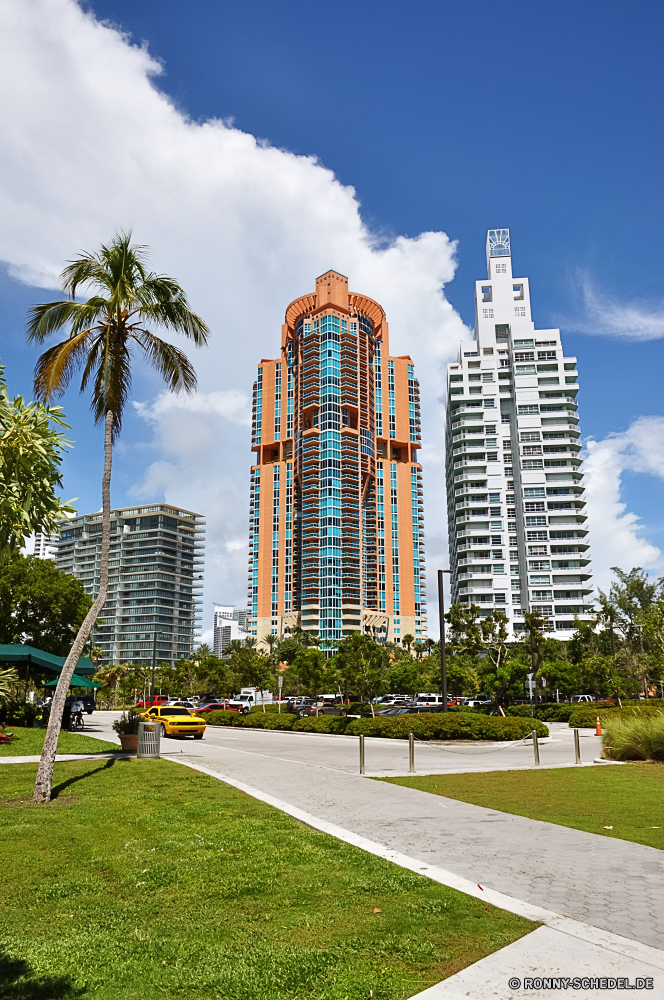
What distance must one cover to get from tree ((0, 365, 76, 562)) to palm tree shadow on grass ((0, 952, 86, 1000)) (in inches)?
142

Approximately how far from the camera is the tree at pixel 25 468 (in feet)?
20.4

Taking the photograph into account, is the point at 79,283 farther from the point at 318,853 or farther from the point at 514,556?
the point at 514,556

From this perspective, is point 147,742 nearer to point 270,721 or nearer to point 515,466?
point 270,721

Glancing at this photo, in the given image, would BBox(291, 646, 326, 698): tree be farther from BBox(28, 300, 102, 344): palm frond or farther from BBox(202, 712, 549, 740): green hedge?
BBox(28, 300, 102, 344): palm frond

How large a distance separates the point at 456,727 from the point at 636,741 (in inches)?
356

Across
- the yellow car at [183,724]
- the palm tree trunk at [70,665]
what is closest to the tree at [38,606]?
the yellow car at [183,724]

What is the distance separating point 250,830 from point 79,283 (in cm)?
1267

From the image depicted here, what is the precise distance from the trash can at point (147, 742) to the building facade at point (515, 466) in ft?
333

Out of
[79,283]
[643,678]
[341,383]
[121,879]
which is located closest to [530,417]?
[341,383]

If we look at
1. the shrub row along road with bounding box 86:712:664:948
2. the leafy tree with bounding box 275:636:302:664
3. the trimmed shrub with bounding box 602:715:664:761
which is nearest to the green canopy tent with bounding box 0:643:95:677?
the shrub row along road with bounding box 86:712:664:948

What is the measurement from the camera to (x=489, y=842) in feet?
28.0

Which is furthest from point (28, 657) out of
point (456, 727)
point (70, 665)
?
point (456, 727)

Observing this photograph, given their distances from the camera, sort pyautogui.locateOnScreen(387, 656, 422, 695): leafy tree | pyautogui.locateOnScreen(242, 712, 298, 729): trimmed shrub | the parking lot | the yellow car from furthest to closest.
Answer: pyautogui.locateOnScreen(387, 656, 422, 695): leafy tree → pyautogui.locateOnScreen(242, 712, 298, 729): trimmed shrub → the yellow car → the parking lot

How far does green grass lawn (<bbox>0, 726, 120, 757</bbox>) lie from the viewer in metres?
20.6
